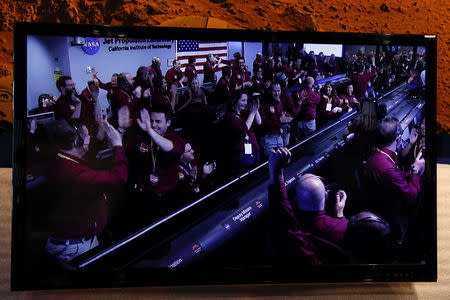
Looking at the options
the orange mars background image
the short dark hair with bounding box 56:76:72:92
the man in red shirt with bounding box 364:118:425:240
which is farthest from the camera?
the orange mars background image

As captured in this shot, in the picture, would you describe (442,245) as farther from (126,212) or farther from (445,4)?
(126,212)

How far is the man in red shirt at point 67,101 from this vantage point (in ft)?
4.78

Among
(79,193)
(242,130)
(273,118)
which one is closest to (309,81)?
(273,118)

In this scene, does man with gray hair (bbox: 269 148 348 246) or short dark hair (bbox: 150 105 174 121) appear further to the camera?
man with gray hair (bbox: 269 148 348 246)

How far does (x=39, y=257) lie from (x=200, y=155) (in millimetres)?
672

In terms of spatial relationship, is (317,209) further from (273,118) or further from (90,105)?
(90,105)

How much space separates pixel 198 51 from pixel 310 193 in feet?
2.26

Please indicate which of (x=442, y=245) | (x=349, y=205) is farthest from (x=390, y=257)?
(x=442, y=245)

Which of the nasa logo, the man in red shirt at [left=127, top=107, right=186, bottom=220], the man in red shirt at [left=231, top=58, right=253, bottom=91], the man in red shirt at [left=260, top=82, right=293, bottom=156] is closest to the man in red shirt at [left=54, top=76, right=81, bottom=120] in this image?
the nasa logo

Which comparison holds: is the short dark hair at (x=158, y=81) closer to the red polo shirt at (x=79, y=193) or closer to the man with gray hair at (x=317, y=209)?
the red polo shirt at (x=79, y=193)

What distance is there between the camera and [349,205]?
1677 millimetres

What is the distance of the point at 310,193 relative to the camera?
5.44 ft

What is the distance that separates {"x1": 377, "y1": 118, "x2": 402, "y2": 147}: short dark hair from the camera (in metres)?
1.70

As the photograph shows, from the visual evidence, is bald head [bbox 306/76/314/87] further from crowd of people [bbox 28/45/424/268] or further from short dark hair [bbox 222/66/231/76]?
short dark hair [bbox 222/66/231/76]
